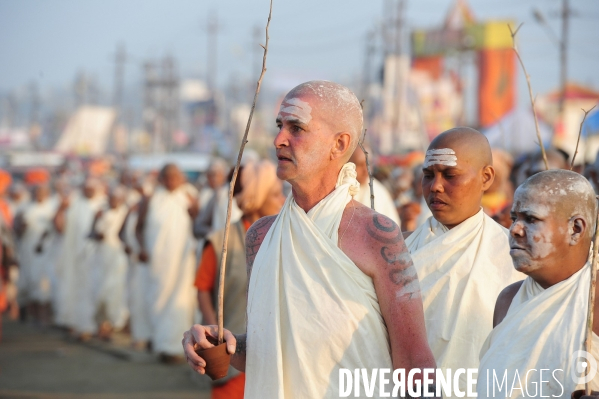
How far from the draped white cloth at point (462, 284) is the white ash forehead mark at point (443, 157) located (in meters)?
0.31

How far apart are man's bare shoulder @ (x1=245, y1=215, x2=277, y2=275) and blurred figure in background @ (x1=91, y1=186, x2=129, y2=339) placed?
9.98m

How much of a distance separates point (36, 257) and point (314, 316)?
13859 mm

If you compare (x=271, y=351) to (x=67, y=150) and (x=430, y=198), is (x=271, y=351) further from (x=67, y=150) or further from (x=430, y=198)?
(x=67, y=150)

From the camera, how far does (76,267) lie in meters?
14.2

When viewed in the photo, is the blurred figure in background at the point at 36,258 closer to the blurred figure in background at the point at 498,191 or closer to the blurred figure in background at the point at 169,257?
the blurred figure in background at the point at 169,257

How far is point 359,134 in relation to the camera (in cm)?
327

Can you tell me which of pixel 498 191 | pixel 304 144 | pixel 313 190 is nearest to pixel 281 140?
pixel 304 144

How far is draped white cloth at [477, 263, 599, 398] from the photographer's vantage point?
2.91m

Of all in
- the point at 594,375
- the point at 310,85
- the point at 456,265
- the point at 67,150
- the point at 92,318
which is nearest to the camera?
the point at 594,375

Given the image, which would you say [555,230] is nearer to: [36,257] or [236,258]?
[236,258]

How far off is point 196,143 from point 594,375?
183ft

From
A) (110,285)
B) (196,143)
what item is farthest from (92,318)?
(196,143)

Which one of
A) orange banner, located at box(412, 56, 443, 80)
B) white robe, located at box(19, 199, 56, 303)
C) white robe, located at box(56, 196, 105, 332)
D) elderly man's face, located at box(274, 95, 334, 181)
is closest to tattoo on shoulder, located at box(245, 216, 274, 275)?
elderly man's face, located at box(274, 95, 334, 181)

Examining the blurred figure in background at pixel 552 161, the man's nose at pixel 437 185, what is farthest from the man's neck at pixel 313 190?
the blurred figure in background at pixel 552 161
